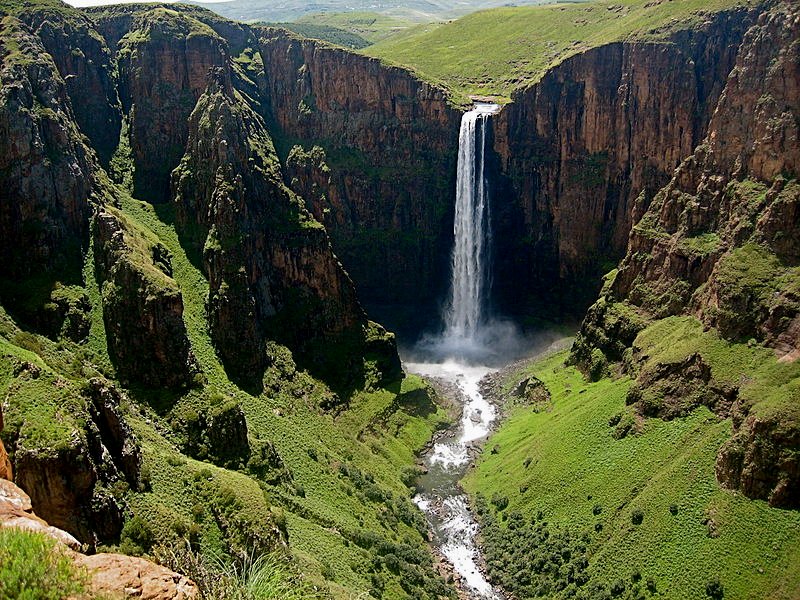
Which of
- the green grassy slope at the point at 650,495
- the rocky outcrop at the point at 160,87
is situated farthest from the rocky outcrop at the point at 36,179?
the green grassy slope at the point at 650,495

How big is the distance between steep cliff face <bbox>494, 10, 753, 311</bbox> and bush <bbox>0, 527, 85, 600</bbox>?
255ft

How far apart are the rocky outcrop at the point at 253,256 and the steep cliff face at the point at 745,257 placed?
3091cm

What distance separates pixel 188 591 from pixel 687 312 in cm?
5872

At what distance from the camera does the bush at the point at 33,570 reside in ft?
35.9

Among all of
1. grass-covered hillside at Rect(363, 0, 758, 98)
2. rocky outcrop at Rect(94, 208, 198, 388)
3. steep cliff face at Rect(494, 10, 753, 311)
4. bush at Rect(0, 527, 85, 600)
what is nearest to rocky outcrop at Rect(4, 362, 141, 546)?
rocky outcrop at Rect(94, 208, 198, 388)

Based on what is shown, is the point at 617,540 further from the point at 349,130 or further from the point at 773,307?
the point at 349,130

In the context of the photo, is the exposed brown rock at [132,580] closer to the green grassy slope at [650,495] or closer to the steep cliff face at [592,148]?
the green grassy slope at [650,495]

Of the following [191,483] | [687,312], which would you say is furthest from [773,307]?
[191,483]

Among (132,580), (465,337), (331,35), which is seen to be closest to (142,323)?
(132,580)

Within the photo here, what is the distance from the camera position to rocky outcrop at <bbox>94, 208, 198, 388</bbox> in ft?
186

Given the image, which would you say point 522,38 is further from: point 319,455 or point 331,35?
point 319,455

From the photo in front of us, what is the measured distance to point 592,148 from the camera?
95875 millimetres

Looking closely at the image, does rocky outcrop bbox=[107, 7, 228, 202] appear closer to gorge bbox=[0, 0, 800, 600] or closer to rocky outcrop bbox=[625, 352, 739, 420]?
gorge bbox=[0, 0, 800, 600]

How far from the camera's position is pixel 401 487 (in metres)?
65.3
